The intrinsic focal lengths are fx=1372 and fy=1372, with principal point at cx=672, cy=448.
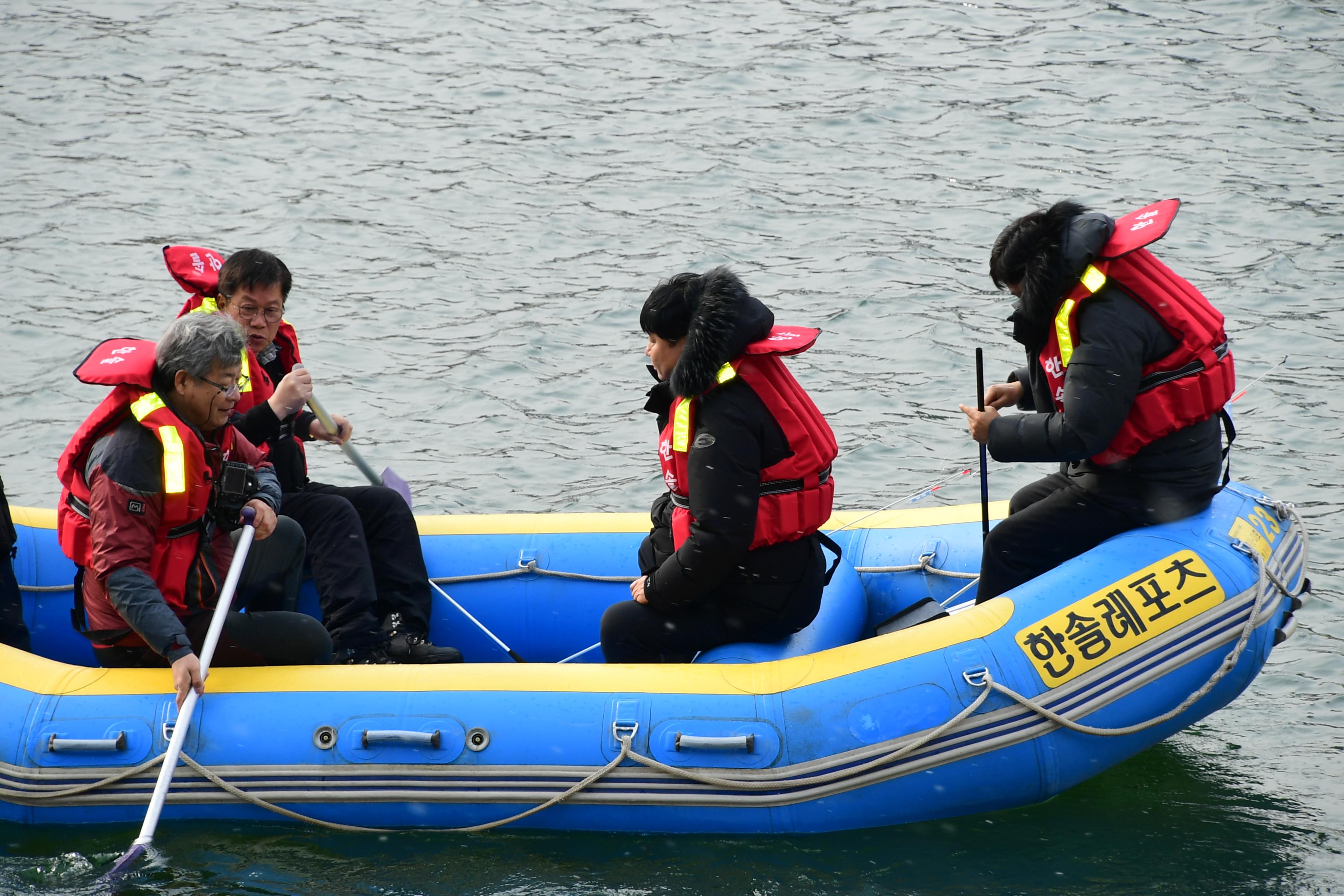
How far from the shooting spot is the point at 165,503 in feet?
11.2

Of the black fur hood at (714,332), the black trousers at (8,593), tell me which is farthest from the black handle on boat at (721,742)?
the black trousers at (8,593)

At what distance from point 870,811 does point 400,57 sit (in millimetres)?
10180

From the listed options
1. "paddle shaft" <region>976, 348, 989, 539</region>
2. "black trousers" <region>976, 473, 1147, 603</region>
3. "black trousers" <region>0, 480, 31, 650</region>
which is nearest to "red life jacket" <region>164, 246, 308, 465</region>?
"black trousers" <region>0, 480, 31, 650</region>

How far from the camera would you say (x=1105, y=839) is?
147 inches

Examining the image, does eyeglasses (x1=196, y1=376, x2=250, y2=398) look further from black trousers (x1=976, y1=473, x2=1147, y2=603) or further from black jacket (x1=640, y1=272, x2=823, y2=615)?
black trousers (x1=976, y1=473, x2=1147, y2=603)

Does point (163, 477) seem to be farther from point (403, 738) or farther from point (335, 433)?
point (335, 433)

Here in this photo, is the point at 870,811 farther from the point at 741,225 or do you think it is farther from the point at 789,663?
the point at 741,225

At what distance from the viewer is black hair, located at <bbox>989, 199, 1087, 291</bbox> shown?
349cm

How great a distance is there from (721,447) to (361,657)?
1.30 meters

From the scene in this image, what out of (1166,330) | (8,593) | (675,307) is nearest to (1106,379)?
(1166,330)

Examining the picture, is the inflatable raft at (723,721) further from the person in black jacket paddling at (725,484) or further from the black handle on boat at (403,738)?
the person in black jacket paddling at (725,484)

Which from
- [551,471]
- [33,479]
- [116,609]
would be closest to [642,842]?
[116,609]

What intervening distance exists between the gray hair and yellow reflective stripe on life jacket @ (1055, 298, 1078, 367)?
209 centimetres

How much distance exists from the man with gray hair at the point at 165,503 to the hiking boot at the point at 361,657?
217mm
